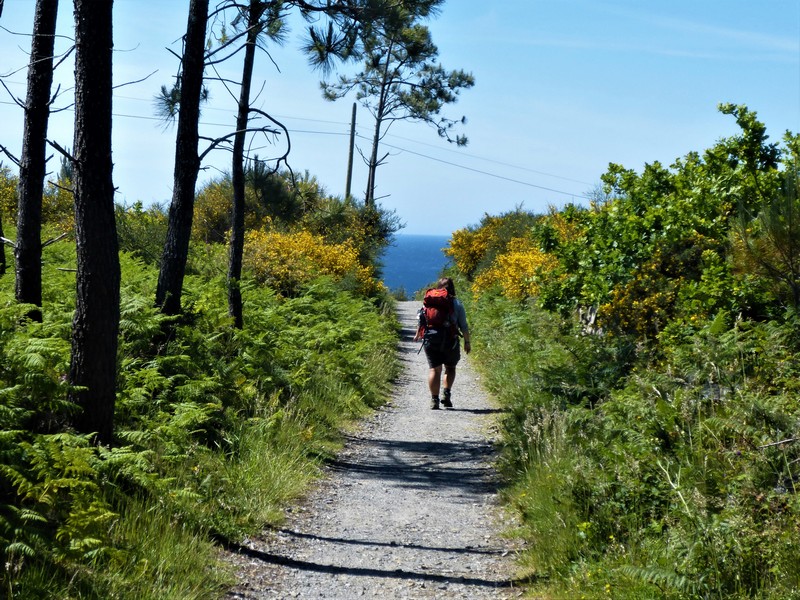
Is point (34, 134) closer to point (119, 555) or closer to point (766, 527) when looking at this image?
point (119, 555)

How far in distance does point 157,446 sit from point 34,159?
3.72 m

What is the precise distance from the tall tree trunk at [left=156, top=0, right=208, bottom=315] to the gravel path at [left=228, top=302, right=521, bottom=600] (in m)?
2.94

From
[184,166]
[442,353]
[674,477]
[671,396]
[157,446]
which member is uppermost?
[184,166]

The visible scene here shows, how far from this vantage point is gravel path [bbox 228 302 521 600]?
209 inches

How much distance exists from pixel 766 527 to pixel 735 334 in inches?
113

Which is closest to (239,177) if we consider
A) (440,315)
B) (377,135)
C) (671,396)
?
(440,315)

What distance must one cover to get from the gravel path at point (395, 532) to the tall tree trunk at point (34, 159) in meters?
3.76

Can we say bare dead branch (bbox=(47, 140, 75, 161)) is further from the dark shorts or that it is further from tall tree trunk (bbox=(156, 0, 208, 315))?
the dark shorts

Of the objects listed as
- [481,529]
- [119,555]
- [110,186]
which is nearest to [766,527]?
[481,529]

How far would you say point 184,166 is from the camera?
370 inches

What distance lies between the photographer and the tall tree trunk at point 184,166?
927 cm

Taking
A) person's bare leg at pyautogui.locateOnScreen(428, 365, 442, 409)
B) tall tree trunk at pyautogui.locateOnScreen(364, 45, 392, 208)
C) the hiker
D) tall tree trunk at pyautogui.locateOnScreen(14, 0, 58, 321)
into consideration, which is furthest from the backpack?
tall tree trunk at pyautogui.locateOnScreen(364, 45, 392, 208)

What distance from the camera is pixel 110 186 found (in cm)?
568

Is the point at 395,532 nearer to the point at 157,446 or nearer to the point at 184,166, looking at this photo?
the point at 157,446
